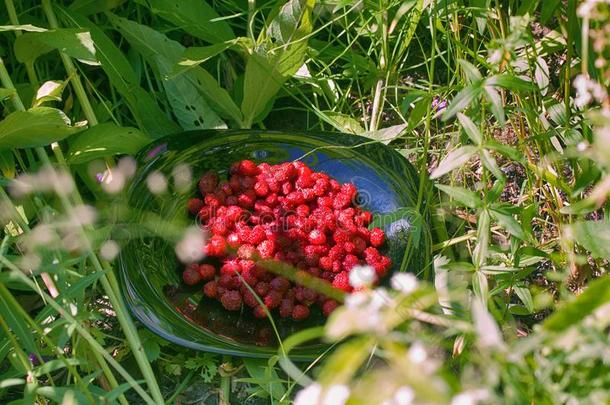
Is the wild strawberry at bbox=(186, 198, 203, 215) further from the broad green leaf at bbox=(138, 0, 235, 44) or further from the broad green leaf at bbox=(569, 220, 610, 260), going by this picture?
the broad green leaf at bbox=(569, 220, 610, 260)

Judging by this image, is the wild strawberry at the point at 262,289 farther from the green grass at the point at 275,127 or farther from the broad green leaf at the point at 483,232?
the broad green leaf at the point at 483,232

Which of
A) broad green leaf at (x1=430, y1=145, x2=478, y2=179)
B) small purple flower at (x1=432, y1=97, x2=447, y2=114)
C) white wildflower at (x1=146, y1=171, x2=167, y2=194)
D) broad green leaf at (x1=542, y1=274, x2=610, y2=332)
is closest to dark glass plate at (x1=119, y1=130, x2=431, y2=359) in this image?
white wildflower at (x1=146, y1=171, x2=167, y2=194)

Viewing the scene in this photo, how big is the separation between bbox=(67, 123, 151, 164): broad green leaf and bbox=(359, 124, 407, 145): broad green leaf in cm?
33

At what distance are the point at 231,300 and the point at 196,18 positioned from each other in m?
0.45

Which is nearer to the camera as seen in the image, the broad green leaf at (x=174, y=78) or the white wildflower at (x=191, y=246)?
the white wildflower at (x=191, y=246)

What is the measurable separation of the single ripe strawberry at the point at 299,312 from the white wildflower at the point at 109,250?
22 centimetres

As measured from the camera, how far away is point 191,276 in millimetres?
1099

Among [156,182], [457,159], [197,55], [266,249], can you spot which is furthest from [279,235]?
[457,159]

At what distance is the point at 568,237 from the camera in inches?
39.0

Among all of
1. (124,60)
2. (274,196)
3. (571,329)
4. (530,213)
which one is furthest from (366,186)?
(571,329)

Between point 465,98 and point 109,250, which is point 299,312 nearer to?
point 109,250

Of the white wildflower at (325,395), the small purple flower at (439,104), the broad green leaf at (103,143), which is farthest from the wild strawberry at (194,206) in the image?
the white wildflower at (325,395)

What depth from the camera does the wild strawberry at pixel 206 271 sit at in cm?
111

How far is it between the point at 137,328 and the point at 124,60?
400 millimetres
